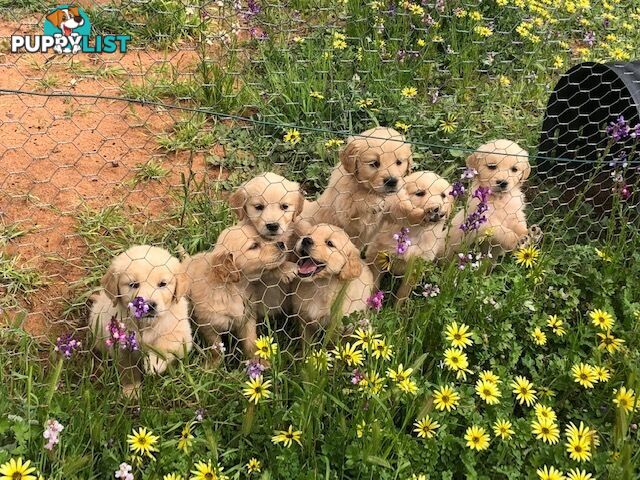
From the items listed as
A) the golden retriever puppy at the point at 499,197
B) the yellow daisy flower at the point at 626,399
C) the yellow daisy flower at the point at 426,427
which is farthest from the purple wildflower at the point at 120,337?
the yellow daisy flower at the point at 626,399

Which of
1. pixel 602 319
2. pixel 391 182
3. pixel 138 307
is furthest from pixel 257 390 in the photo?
pixel 602 319

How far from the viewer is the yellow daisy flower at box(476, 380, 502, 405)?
2.08 meters

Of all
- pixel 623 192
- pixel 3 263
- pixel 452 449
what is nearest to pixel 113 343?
pixel 3 263

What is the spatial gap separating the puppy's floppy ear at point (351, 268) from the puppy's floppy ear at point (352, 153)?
0.49m

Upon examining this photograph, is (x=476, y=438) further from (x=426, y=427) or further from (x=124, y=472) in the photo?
(x=124, y=472)

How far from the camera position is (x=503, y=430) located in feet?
6.62

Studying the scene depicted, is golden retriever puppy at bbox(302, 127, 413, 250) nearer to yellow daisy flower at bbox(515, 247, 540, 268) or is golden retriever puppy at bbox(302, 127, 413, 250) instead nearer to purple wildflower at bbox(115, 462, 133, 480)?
yellow daisy flower at bbox(515, 247, 540, 268)

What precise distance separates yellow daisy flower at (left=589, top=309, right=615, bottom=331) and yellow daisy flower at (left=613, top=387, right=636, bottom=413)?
0.31 meters

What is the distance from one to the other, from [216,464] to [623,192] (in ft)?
6.47

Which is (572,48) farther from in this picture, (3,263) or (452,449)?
(3,263)

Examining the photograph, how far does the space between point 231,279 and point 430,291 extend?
0.71m

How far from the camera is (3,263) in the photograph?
264 centimetres

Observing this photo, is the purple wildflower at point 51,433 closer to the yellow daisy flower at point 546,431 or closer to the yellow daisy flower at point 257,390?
the yellow daisy flower at point 257,390

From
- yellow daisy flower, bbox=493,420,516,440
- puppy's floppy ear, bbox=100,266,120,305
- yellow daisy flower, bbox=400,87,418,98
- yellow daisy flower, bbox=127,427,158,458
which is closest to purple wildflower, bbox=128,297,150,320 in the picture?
puppy's floppy ear, bbox=100,266,120,305
